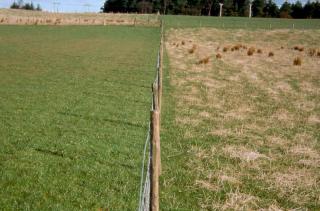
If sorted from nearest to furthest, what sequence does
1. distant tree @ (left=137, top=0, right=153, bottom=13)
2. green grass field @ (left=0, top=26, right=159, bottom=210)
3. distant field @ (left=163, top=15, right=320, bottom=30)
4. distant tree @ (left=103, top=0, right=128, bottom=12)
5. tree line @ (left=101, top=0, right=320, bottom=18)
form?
green grass field @ (left=0, top=26, right=159, bottom=210) → distant field @ (left=163, top=15, right=320, bottom=30) → tree line @ (left=101, top=0, right=320, bottom=18) → distant tree @ (left=137, top=0, right=153, bottom=13) → distant tree @ (left=103, top=0, right=128, bottom=12)

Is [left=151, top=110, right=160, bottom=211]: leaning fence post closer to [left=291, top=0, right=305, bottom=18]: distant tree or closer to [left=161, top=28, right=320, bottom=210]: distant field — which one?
[left=161, top=28, right=320, bottom=210]: distant field

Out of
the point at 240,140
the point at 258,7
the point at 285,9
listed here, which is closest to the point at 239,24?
the point at 240,140

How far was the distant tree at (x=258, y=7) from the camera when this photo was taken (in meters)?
149

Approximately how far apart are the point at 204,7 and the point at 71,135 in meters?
156

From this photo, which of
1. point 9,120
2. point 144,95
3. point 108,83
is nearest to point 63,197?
point 9,120

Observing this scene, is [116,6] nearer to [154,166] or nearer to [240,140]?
[240,140]

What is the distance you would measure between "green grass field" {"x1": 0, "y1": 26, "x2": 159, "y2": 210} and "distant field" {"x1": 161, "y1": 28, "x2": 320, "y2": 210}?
3.33 ft

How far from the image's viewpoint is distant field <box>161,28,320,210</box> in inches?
316

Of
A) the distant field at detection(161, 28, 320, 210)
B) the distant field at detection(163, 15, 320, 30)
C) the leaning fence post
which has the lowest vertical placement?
the distant field at detection(161, 28, 320, 210)

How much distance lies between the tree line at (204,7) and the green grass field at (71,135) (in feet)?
437

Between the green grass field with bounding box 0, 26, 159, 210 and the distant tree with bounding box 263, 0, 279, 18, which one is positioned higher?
the distant tree with bounding box 263, 0, 279, 18

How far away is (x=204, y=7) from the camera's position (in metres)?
160

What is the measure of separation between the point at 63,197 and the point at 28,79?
1359cm

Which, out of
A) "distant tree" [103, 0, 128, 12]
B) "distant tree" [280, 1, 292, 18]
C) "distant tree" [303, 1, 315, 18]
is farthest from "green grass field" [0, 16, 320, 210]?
"distant tree" [103, 0, 128, 12]
